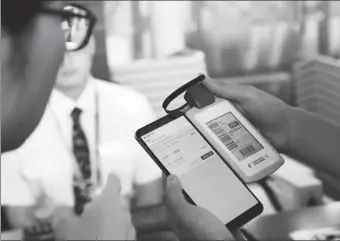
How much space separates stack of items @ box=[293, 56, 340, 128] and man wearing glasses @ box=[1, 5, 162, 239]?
30 cm

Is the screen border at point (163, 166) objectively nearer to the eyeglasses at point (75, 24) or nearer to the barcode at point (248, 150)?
the barcode at point (248, 150)

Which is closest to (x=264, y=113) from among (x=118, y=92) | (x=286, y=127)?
(x=286, y=127)

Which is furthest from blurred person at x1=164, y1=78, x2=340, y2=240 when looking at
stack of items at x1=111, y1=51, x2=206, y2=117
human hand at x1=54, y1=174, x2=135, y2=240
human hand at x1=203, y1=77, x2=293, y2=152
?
human hand at x1=54, y1=174, x2=135, y2=240

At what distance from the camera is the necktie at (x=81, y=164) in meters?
0.98

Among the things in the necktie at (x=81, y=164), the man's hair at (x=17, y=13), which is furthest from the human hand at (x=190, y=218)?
the man's hair at (x=17, y=13)

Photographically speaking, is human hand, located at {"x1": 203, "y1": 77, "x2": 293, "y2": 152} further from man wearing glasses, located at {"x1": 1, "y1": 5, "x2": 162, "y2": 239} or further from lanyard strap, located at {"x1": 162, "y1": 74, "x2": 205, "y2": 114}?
man wearing glasses, located at {"x1": 1, "y1": 5, "x2": 162, "y2": 239}

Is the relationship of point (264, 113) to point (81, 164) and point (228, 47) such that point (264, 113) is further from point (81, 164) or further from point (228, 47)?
point (81, 164)

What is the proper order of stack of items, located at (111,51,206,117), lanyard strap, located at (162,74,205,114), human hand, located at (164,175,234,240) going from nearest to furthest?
human hand, located at (164,175,234,240)
lanyard strap, located at (162,74,205,114)
stack of items, located at (111,51,206,117)

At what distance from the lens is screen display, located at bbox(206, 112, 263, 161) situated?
2.87 feet

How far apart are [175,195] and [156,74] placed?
274 mm

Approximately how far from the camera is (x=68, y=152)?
3.25 feet

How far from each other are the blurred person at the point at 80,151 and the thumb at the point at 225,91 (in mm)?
120

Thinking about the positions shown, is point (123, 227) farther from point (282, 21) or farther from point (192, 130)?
point (282, 21)

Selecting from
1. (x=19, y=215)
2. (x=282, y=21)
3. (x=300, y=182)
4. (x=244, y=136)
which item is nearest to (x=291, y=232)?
(x=300, y=182)
